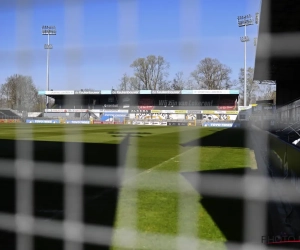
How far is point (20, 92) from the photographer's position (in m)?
1.36

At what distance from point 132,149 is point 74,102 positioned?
60cm

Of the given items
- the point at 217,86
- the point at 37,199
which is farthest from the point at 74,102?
the point at 37,199

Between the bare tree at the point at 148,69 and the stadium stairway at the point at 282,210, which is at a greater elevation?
the bare tree at the point at 148,69

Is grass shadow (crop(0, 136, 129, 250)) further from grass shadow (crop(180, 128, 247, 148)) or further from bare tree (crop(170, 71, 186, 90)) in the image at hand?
bare tree (crop(170, 71, 186, 90))

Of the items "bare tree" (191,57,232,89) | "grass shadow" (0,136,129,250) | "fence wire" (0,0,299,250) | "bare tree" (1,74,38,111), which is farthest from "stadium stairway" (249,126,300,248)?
"bare tree" (1,74,38,111)

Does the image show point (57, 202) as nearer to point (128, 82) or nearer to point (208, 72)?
point (128, 82)

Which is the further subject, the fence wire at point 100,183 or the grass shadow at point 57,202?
the grass shadow at point 57,202

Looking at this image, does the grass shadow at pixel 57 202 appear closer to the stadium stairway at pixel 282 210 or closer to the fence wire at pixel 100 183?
the fence wire at pixel 100 183

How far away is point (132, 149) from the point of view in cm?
185

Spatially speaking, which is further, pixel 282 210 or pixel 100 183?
pixel 282 210

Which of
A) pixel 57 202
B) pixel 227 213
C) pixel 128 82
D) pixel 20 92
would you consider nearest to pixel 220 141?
pixel 227 213

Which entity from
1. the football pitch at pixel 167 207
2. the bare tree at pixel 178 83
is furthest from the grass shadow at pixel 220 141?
the bare tree at pixel 178 83

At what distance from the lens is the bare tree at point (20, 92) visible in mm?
1325

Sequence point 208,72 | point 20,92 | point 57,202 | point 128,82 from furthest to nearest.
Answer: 1. point 57,202
2. point 20,92
3. point 128,82
4. point 208,72
